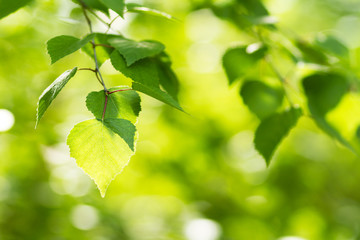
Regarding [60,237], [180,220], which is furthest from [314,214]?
[60,237]

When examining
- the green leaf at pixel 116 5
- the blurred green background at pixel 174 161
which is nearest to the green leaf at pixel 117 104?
the green leaf at pixel 116 5

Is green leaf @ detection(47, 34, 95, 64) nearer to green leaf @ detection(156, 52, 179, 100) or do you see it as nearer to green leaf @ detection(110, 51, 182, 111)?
green leaf @ detection(110, 51, 182, 111)

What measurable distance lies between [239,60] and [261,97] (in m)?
0.10

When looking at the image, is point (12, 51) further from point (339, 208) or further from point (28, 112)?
point (339, 208)

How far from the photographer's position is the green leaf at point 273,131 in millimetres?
682

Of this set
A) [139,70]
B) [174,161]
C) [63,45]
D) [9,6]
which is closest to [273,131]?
[139,70]

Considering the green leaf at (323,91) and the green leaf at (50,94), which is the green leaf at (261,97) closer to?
the green leaf at (323,91)

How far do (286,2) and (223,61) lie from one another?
167 cm

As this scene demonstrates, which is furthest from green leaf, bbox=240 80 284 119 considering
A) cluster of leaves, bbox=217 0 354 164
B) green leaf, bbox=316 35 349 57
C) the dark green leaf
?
the dark green leaf

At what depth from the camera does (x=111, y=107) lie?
50 cm

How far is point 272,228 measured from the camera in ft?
5.58

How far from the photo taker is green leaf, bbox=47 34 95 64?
515 mm

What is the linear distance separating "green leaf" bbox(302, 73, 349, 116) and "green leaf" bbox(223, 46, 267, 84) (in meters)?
0.14

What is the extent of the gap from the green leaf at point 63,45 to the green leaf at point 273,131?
1.16ft
